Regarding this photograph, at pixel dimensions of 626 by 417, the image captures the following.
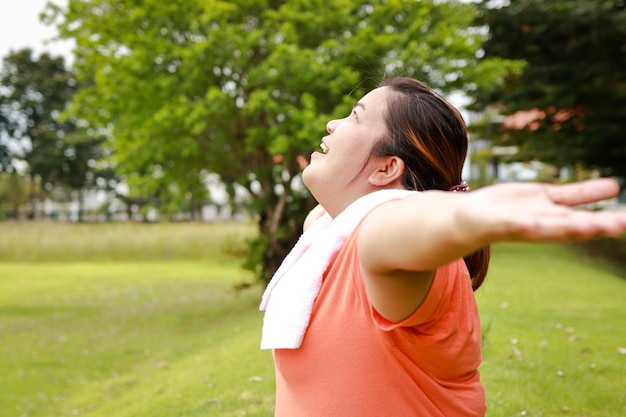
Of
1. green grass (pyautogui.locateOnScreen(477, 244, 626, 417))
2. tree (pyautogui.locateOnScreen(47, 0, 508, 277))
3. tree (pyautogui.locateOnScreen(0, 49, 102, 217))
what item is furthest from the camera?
tree (pyautogui.locateOnScreen(0, 49, 102, 217))

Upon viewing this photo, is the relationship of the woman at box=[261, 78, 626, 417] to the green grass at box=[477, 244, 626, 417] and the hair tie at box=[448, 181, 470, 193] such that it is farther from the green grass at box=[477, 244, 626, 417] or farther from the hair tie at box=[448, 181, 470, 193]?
the green grass at box=[477, 244, 626, 417]

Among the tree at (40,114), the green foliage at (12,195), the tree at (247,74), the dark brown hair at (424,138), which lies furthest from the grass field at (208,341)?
the green foliage at (12,195)

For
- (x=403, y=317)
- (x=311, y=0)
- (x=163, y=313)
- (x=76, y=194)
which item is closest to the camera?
(x=403, y=317)

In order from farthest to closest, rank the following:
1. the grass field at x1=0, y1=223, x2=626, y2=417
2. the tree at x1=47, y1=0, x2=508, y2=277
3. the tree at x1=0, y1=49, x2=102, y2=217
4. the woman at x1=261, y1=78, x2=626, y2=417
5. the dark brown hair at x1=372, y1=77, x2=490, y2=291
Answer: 1. the tree at x1=0, y1=49, x2=102, y2=217
2. the tree at x1=47, y1=0, x2=508, y2=277
3. the grass field at x1=0, y1=223, x2=626, y2=417
4. the dark brown hair at x1=372, y1=77, x2=490, y2=291
5. the woman at x1=261, y1=78, x2=626, y2=417

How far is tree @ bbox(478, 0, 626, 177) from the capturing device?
1120 centimetres

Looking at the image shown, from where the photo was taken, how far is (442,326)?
3.92ft

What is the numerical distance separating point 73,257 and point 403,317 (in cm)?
2091

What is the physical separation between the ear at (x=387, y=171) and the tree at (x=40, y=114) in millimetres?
33046

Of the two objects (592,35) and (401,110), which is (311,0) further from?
(401,110)

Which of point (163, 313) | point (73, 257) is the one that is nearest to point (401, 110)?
point (163, 313)

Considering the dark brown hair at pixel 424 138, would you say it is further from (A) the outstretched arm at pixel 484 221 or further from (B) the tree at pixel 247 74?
(B) the tree at pixel 247 74

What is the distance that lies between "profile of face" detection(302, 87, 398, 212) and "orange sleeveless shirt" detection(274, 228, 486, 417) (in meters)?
0.19

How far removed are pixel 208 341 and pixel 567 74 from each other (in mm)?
9292

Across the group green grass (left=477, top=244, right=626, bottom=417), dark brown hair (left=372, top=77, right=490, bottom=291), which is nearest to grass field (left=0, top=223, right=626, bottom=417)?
green grass (left=477, top=244, right=626, bottom=417)
